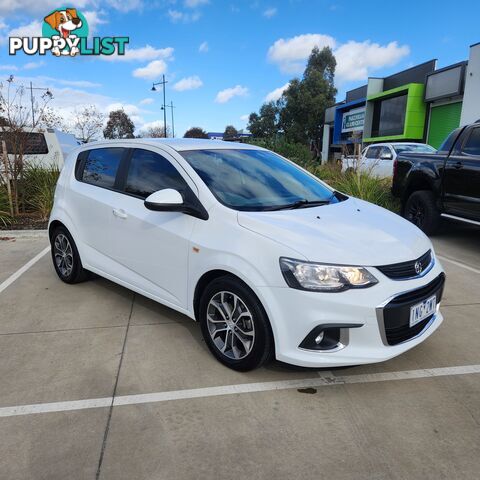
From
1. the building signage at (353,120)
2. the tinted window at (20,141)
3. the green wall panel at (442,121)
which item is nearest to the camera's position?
the tinted window at (20,141)

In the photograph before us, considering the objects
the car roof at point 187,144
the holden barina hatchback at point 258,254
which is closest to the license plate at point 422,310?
the holden barina hatchback at point 258,254

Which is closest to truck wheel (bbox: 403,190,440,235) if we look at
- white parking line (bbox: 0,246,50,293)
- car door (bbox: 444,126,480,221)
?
car door (bbox: 444,126,480,221)

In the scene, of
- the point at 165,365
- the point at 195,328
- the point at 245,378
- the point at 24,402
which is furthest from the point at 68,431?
the point at 195,328

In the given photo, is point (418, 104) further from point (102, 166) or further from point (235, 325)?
point (235, 325)

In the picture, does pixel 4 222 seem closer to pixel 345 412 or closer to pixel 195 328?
pixel 195 328

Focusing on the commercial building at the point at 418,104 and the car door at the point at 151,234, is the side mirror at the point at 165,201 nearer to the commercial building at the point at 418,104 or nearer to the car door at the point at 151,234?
the car door at the point at 151,234

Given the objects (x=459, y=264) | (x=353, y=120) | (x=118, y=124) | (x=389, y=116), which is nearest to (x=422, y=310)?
(x=459, y=264)

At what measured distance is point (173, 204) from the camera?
10.9ft

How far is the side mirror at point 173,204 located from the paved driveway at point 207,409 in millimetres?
1113

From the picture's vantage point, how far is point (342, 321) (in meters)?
2.73

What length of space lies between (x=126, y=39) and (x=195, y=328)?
590 inches

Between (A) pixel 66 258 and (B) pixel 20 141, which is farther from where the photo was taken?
(B) pixel 20 141

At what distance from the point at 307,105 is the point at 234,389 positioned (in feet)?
154

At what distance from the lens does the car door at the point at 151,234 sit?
3.48m
